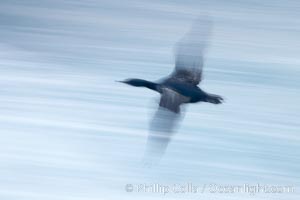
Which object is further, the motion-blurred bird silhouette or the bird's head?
the bird's head

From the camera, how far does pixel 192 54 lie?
620 cm

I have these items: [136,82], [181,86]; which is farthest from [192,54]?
[136,82]

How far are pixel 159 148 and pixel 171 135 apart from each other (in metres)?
0.12

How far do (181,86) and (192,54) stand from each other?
0.24 meters

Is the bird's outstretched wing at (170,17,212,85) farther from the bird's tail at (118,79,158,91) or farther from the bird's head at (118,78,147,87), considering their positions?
the bird's head at (118,78,147,87)

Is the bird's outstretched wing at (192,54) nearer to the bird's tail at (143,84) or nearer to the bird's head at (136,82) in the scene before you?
the bird's tail at (143,84)

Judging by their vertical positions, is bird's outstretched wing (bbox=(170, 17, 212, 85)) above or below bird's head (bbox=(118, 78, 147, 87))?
above

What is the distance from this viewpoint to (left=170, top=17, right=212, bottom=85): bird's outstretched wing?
6047 mm

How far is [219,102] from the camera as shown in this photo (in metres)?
6.19

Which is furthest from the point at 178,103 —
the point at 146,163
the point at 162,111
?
the point at 146,163

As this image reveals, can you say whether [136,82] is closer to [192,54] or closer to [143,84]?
[143,84]

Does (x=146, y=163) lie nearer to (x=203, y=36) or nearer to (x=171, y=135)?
(x=171, y=135)

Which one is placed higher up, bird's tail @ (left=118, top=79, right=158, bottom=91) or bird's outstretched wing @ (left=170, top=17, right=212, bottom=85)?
bird's outstretched wing @ (left=170, top=17, right=212, bottom=85)

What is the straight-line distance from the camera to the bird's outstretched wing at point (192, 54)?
6047 millimetres
